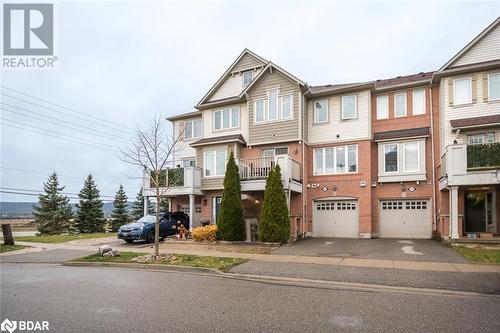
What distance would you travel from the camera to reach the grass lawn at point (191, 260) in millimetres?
10791

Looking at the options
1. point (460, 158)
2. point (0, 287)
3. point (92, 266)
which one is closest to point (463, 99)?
point (460, 158)

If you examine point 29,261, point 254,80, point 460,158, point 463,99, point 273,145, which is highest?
point 254,80

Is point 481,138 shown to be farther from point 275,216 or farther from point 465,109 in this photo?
point 275,216

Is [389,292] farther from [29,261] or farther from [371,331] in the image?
[29,261]

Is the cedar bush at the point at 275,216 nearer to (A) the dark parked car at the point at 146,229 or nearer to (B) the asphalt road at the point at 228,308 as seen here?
(A) the dark parked car at the point at 146,229

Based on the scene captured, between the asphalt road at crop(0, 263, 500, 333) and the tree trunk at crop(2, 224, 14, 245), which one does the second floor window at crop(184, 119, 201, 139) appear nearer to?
the tree trunk at crop(2, 224, 14, 245)

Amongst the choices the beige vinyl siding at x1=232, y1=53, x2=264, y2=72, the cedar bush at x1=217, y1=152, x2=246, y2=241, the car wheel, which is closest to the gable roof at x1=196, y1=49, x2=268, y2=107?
the beige vinyl siding at x1=232, y1=53, x2=264, y2=72

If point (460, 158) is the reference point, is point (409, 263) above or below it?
below

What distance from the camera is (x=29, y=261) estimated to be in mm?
13297

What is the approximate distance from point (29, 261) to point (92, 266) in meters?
3.56

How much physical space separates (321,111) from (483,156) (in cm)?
848

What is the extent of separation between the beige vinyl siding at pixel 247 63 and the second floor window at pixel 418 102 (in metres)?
9.38

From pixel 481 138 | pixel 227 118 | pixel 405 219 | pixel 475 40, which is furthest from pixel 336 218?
pixel 475 40

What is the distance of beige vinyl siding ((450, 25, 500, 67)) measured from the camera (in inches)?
646
